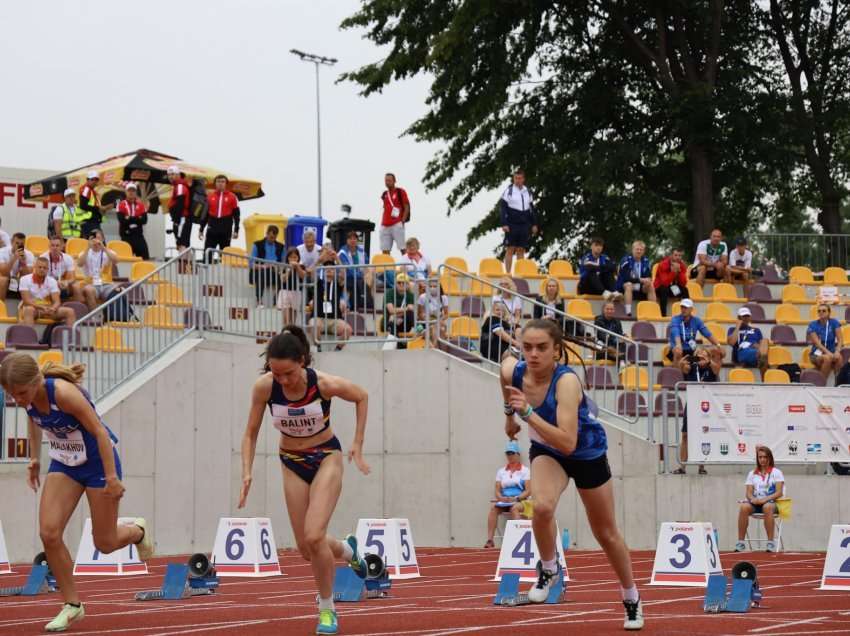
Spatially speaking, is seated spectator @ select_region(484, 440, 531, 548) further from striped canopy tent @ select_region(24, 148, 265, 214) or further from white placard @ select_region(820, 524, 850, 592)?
striped canopy tent @ select_region(24, 148, 265, 214)

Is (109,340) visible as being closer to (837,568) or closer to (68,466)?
(68,466)

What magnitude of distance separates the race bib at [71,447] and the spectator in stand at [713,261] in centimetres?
1789

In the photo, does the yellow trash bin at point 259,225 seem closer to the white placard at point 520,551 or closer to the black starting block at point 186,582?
the white placard at point 520,551

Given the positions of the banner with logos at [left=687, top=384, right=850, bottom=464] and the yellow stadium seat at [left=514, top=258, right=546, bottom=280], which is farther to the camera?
the yellow stadium seat at [left=514, top=258, right=546, bottom=280]

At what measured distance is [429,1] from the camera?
3547cm

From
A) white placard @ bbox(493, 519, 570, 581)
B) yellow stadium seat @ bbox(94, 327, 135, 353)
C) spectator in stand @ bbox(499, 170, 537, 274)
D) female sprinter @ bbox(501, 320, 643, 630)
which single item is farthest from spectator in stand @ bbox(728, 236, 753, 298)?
female sprinter @ bbox(501, 320, 643, 630)

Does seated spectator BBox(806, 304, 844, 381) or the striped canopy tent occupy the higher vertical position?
the striped canopy tent

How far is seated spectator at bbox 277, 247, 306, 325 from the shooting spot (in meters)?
22.0

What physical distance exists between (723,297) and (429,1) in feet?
40.7

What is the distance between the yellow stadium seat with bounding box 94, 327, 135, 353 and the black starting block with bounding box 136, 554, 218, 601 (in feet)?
21.5

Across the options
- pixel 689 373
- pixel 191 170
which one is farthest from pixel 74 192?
pixel 689 373

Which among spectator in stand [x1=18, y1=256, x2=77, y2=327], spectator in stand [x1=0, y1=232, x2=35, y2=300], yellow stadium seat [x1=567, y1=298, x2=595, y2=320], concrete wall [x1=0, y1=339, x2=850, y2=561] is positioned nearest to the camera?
concrete wall [x1=0, y1=339, x2=850, y2=561]

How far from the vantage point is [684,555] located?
1505cm

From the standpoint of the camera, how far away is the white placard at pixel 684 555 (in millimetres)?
14969
